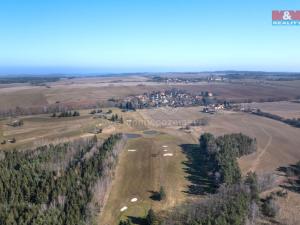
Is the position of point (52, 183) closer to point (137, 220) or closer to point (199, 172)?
point (137, 220)

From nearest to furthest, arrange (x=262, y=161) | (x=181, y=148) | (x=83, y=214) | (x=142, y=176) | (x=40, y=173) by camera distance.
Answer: (x=83, y=214), (x=40, y=173), (x=142, y=176), (x=262, y=161), (x=181, y=148)

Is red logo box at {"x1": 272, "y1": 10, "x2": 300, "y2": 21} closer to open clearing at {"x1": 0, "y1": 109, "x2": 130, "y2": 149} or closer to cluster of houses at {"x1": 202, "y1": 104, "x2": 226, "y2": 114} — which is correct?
open clearing at {"x1": 0, "y1": 109, "x2": 130, "y2": 149}

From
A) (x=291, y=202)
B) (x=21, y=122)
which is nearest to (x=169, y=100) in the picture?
(x=21, y=122)

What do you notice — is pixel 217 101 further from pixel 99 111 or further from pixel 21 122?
pixel 21 122

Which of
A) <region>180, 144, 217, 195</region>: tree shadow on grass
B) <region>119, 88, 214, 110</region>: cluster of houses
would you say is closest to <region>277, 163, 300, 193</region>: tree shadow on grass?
<region>180, 144, 217, 195</region>: tree shadow on grass

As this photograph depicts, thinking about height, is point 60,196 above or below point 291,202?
above

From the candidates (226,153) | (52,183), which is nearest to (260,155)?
(226,153)

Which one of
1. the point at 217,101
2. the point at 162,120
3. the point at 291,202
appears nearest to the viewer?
the point at 291,202
